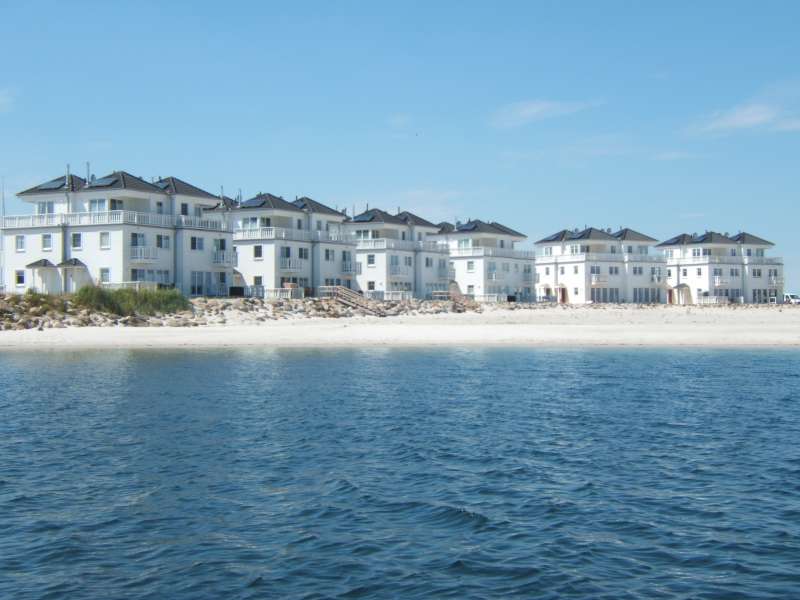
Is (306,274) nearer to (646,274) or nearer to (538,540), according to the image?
(646,274)

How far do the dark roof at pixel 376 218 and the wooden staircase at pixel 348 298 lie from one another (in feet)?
49.6

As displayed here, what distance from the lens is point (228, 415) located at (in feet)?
81.7

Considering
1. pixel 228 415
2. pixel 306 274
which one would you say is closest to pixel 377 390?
pixel 228 415

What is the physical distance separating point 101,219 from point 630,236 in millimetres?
69209

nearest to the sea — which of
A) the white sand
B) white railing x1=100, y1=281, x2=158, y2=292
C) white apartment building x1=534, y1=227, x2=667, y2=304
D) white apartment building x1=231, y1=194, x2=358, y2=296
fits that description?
the white sand

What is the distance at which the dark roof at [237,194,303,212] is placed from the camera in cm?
7419

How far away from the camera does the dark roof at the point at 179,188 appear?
6925 centimetres

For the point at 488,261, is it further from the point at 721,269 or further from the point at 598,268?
the point at 721,269

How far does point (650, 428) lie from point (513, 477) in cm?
694

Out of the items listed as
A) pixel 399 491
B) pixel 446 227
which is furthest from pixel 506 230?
pixel 399 491

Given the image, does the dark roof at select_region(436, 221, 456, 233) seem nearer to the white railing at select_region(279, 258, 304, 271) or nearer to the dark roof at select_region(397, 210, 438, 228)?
the dark roof at select_region(397, 210, 438, 228)

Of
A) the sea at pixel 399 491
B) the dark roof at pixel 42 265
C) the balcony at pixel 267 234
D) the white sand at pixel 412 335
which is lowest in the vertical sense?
the sea at pixel 399 491

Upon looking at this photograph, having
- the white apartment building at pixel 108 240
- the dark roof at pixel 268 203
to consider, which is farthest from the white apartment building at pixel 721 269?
the white apartment building at pixel 108 240

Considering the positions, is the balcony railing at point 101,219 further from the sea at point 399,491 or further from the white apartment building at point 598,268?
the white apartment building at point 598,268
